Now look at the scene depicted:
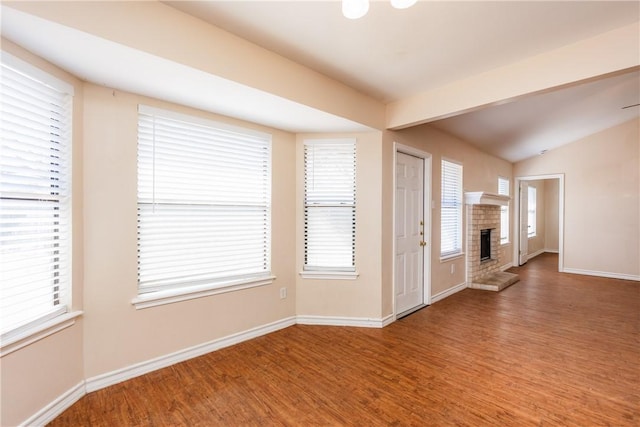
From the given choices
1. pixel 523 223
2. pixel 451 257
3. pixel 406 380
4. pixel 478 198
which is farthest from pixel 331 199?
pixel 523 223

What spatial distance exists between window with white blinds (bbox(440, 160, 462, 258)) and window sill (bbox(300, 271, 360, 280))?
6.16 ft

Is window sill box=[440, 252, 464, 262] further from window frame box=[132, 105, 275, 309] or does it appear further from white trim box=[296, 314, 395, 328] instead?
window frame box=[132, 105, 275, 309]

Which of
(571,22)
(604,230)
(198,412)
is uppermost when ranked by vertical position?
(571,22)

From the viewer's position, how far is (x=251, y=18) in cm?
189

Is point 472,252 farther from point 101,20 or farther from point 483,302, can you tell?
point 101,20

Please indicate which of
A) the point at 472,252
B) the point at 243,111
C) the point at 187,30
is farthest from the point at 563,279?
the point at 187,30

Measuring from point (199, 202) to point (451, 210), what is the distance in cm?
393

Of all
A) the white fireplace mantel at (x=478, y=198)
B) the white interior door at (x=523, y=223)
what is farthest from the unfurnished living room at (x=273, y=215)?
the white interior door at (x=523, y=223)

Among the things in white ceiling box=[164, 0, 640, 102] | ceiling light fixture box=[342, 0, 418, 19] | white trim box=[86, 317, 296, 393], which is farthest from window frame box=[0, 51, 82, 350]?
ceiling light fixture box=[342, 0, 418, 19]

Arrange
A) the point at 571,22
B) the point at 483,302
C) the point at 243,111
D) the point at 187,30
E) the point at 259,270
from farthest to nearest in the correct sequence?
the point at 483,302
the point at 259,270
the point at 243,111
the point at 571,22
the point at 187,30

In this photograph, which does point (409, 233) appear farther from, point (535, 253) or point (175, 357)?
point (535, 253)

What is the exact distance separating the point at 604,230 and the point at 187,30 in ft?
26.4

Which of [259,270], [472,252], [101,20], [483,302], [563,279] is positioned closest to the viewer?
[101,20]

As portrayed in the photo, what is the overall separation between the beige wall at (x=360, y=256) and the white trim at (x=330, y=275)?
0.13 feet
